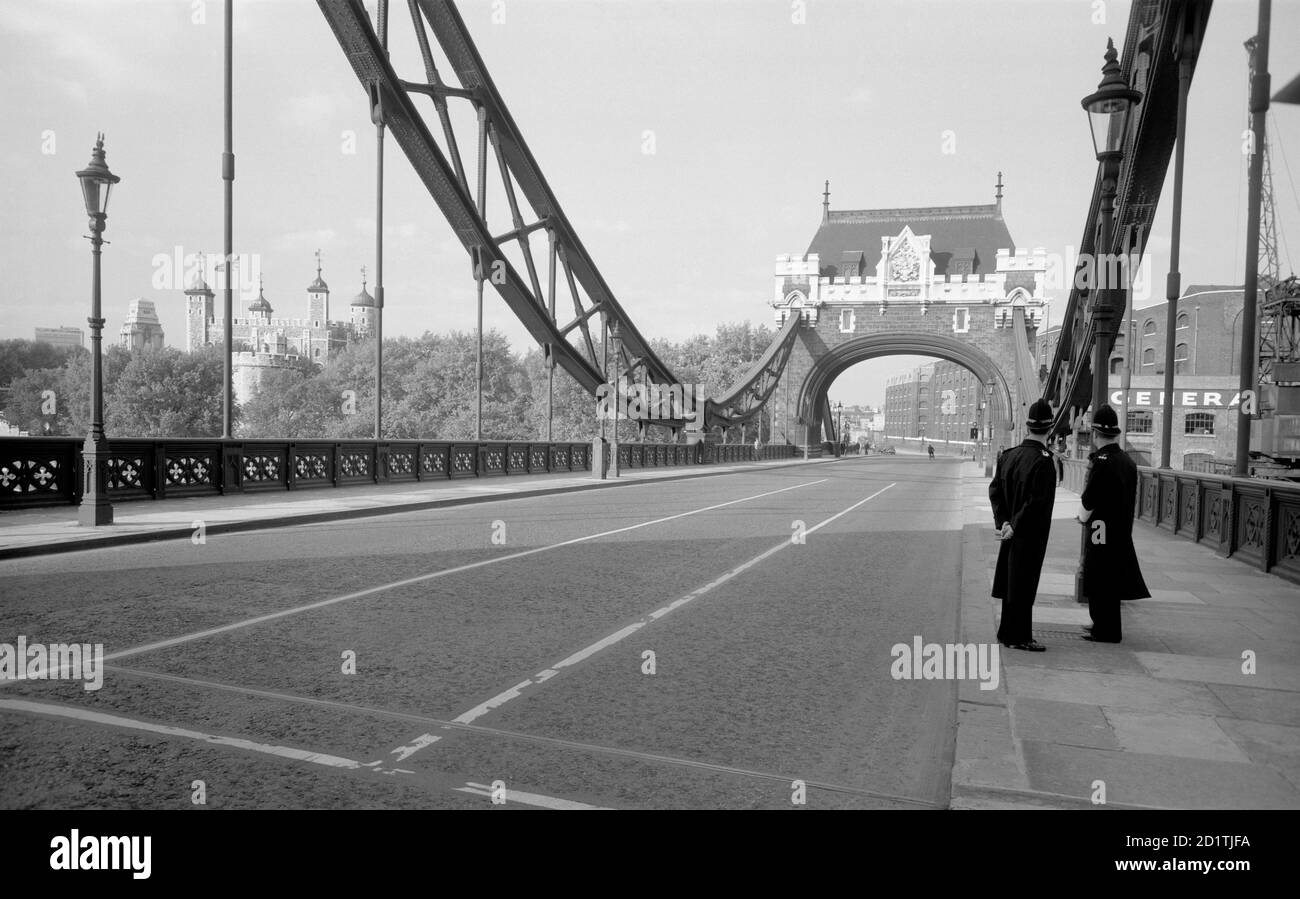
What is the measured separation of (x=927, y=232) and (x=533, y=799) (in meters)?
75.5

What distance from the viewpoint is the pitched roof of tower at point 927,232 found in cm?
7112

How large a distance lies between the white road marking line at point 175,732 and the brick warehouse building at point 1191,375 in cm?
4512

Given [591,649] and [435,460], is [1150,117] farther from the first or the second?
[435,460]

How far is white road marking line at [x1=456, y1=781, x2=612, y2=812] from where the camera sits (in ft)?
11.3

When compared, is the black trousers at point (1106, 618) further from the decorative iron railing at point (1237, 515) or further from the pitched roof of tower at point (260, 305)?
the pitched roof of tower at point (260, 305)

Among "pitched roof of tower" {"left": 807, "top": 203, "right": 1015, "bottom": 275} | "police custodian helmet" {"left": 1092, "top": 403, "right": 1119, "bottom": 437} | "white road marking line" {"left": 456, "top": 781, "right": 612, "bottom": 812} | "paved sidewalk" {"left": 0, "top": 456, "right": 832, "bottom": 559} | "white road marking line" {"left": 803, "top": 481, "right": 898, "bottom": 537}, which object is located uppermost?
"pitched roof of tower" {"left": 807, "top": 203, "right": 1015, "bottom": 275}

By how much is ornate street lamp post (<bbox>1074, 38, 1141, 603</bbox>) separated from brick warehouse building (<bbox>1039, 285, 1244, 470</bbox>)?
37.8 m

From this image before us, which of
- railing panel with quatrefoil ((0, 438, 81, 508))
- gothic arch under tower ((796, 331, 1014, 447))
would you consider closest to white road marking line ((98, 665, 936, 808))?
railing panel with quatrefoil ((0, 438, 81, 508))

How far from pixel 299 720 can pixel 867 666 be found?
11.0 feet

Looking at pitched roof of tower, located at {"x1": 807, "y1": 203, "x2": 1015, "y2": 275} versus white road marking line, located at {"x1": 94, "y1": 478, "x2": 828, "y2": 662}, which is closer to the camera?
white road marking line, located at {"x1": 94, "y1": 478, "x2": 828, "y2": 662}

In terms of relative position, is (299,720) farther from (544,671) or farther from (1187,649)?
(1187,649)

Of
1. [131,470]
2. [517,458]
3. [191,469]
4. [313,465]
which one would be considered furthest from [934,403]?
[131,470]

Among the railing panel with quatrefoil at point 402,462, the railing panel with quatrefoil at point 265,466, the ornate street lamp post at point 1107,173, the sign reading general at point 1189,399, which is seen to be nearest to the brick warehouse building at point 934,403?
the sign reading general at point 1189,399

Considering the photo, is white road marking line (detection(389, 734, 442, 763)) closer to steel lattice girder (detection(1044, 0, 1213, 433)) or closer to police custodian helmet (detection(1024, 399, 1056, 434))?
police custodian helmet (detection(1024, 399, 1056, 434))
